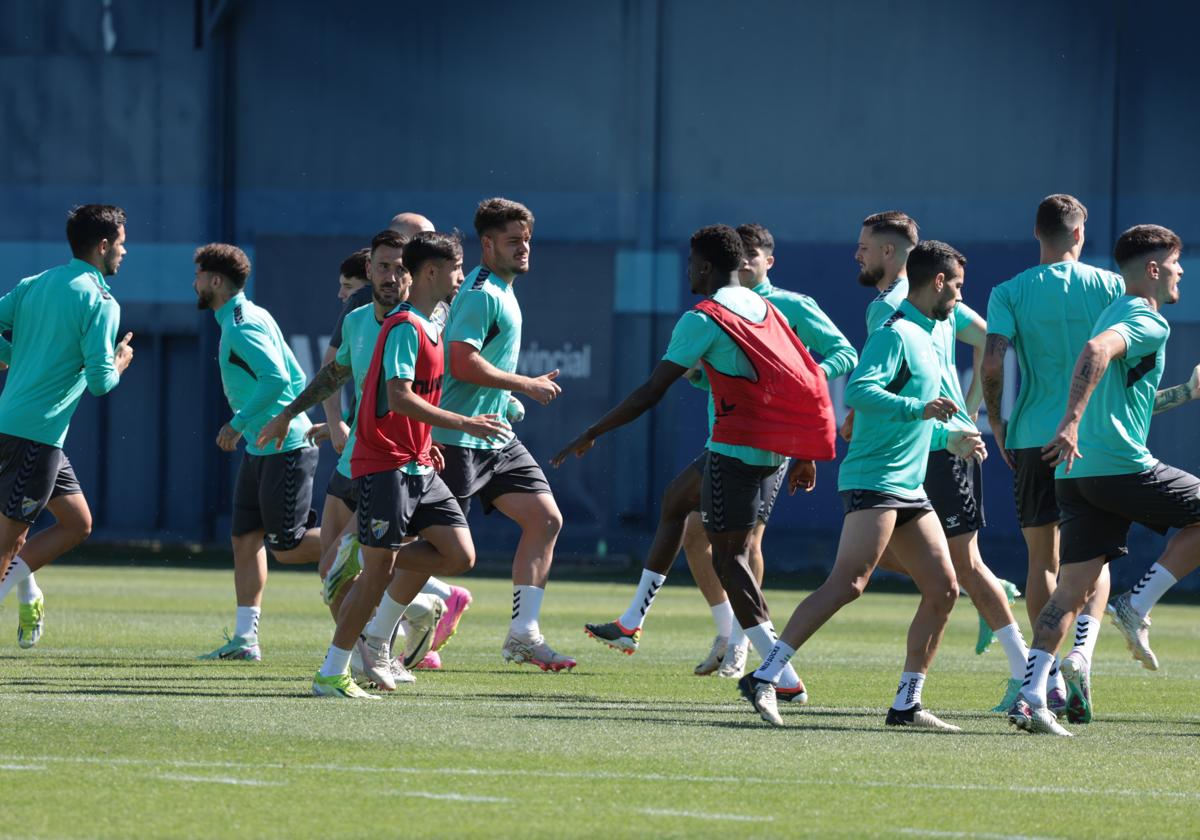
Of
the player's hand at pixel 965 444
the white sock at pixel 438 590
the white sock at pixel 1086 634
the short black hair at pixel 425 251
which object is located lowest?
the white sock at pixel 438 590

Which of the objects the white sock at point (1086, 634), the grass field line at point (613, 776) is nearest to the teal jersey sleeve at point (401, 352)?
the grass field line at point (613, 776)

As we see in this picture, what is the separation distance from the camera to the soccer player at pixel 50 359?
10930 mm

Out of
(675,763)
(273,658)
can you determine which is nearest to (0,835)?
(675,763)

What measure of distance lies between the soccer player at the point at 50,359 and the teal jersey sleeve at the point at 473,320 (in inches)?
67.9

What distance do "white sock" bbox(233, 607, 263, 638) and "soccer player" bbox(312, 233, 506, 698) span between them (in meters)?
2.21

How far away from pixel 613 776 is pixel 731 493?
7.75ft

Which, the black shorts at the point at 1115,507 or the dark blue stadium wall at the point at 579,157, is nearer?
the black shorts at the point at 1115,507

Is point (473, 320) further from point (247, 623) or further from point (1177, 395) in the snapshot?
point (1177, 395)

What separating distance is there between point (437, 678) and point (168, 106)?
17787mm

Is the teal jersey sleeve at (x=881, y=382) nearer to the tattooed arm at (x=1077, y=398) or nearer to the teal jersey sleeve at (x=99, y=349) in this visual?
the tattooed arm at (x=1077, y=398)

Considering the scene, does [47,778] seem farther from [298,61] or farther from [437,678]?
[298,61]

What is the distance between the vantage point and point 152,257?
27078 millimetres

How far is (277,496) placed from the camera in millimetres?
12039

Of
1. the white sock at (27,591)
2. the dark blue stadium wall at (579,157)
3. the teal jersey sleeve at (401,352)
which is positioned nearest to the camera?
the teal jersey sleeve at (401,352)
